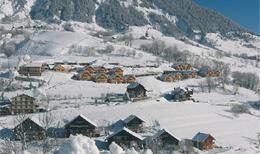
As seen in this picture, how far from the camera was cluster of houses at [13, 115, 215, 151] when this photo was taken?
37.5 meters

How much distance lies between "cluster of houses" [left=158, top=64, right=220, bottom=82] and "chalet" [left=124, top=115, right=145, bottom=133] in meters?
28.3

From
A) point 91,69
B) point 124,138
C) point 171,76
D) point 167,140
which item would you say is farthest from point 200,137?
point 171,76

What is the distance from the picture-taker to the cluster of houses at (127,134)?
37.5 m

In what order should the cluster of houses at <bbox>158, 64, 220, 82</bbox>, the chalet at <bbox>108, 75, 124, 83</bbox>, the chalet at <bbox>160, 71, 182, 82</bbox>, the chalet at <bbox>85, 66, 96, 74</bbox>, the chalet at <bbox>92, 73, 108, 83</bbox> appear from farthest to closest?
the cluster of houses at <bbox>158, 64, 220, 82</bbox>
the chalet at <bbox>160, 71, 182, 82</bbox>
the chalet at <bbox>85, 66, 96, 74</bbox>
the chalet at <bbox>108, 75, 124, 83</bbox>
the chalet at <bbox>92, 73, 108, 83</bbox>

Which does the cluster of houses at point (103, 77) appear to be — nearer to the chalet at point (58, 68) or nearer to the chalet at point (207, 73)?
the chalet at point (58, 68)

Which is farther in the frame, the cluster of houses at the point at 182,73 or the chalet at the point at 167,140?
the cluster of houses at the point at 182,73

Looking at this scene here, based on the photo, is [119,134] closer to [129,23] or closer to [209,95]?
[209,95]

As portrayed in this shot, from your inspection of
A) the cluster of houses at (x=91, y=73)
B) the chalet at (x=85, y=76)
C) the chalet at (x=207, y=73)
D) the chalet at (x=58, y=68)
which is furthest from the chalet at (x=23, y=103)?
the chalet at (x=207, y=73)

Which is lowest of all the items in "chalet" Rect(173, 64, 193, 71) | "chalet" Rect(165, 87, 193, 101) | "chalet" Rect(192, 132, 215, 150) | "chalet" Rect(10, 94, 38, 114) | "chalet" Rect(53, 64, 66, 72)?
"chalet" Rect(192, 132, 215, 150)

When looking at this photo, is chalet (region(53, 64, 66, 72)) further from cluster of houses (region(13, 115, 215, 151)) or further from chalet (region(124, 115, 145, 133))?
chalet (region(124, 115, 145, 133))

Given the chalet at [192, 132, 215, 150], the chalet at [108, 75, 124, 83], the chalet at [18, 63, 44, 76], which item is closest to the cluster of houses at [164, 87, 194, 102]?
the chalet at [108, 75, 124, 83]

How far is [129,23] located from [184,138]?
485 ft

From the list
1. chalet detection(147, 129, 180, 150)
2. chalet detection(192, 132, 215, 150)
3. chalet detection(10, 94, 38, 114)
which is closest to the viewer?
chalet detection(147, 129, 180, 150)

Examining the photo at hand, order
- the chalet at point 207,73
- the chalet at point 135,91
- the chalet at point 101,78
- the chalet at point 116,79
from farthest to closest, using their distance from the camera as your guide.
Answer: the chalet at point 207,73 < the chalet at point 116,79 < the chalet at point 101,78 < the chalet at point 135,91
